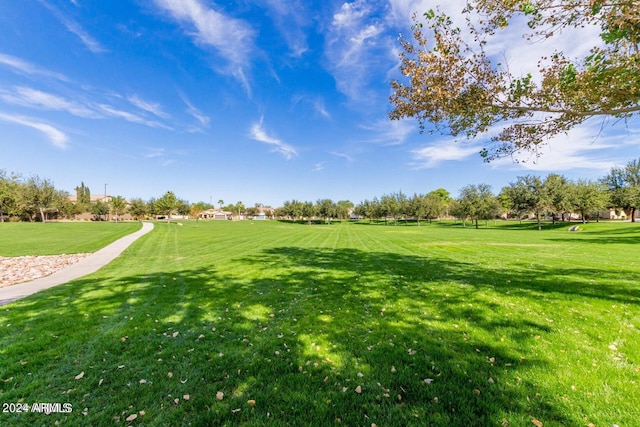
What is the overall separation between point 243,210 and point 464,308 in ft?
433

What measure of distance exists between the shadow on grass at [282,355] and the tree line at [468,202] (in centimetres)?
4501

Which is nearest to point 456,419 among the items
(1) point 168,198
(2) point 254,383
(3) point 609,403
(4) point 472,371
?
(4) point 472,371

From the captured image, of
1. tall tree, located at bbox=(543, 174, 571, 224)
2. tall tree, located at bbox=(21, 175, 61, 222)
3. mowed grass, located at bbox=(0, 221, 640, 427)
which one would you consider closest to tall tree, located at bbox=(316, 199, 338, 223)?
tall tree, located at bbox=(543, 174, 571, 224)

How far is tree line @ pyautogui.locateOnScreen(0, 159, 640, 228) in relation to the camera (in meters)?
42.3

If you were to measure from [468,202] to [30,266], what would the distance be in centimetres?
5955

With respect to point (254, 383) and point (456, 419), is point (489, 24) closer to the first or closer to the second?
point (456, 419)

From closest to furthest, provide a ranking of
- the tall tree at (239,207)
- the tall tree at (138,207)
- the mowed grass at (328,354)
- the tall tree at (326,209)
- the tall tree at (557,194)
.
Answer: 1. the mowed grass at (328,354)
2. the tall tree at (557,194)
3. the tall tree at (138,207)
4. the tall tree at (326,209)
5. the tall tree at (239,207)

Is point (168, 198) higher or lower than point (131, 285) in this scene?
higher

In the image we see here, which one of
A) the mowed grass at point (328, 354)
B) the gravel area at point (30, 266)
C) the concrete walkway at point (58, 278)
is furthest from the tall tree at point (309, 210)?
the mowed grass at point (328, 354)

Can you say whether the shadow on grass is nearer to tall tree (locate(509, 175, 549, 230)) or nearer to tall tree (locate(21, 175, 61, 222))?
tall tree (locate(509, 175, 549, 230))

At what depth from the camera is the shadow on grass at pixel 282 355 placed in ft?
9.25

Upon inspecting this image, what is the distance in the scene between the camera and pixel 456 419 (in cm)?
265

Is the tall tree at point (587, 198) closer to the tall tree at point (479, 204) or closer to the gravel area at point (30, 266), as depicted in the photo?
the tall tree at point (479, 204)

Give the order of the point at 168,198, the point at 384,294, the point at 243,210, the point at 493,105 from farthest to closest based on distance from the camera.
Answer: the point at 243,210
the point at 168,198
the point at 384,294
the point at 493,105
